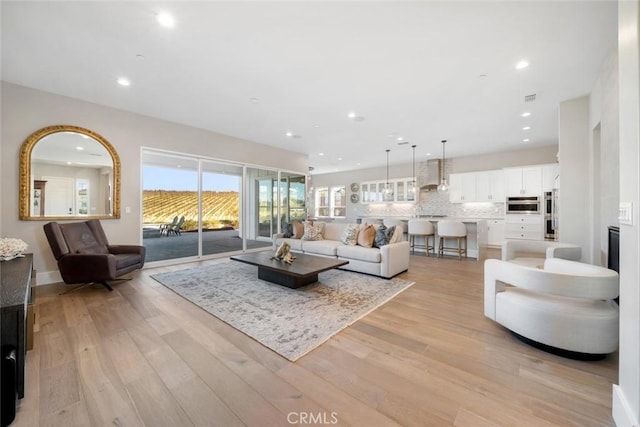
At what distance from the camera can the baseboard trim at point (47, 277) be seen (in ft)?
12.1

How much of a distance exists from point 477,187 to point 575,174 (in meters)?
4.05

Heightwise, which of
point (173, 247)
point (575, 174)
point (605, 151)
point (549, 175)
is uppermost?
point (549, 175)

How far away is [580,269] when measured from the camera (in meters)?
2.12

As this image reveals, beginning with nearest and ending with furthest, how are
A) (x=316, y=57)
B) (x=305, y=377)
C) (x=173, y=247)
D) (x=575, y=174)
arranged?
(x=305, y=377)
(x=316, y=57)
(x=575, y=174)
(x=173, y=247)

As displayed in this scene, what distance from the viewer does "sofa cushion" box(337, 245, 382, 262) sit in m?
4.11

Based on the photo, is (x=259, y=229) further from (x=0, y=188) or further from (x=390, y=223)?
(x=0, y=188)

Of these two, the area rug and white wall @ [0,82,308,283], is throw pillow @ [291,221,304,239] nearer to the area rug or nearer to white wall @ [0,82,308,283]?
the area rug

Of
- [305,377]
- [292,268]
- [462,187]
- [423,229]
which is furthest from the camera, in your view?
[462,187]

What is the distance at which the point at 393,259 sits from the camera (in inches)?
162

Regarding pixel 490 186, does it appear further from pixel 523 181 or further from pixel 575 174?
pixel 575 174

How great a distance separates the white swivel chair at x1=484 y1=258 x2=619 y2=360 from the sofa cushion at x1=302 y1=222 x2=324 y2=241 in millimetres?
3705

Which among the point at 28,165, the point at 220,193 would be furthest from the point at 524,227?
the point at 28,165

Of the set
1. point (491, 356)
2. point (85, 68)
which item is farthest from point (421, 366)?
point (85, 68)

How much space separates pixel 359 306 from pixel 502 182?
7.04 meters
